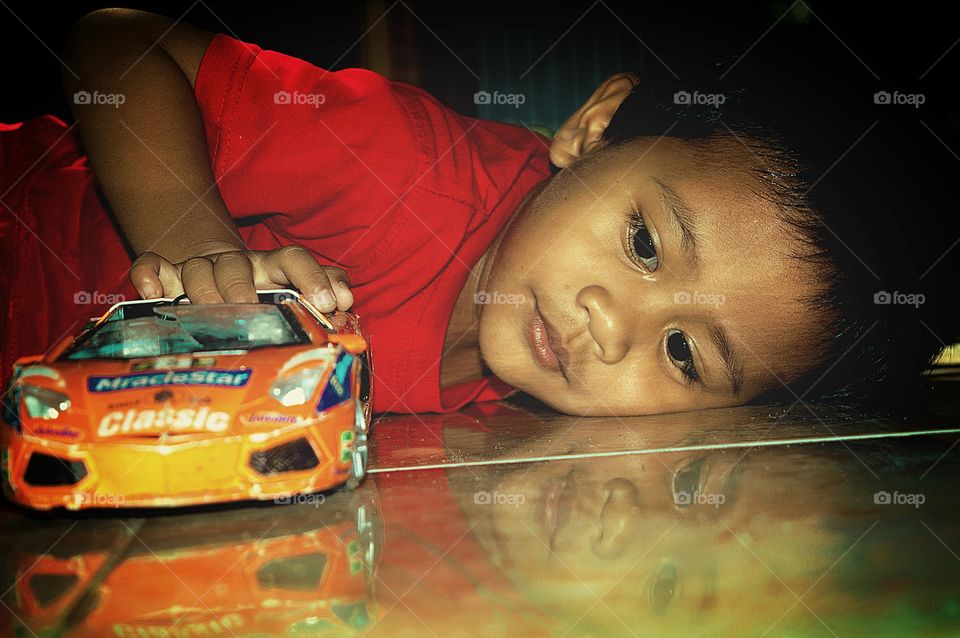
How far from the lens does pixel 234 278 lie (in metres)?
1.27

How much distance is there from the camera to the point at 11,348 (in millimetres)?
1884

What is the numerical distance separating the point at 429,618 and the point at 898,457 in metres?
1.04

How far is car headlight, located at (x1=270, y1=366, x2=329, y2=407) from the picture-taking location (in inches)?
39.0

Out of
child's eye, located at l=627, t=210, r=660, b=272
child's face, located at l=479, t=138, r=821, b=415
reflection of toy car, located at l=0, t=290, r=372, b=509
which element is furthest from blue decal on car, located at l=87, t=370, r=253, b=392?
child's eye, located at l=627, t=210, r=660, b=272

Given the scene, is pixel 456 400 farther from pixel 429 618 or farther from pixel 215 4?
pixel 215 4

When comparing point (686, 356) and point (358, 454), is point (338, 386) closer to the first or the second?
point (358, 454)

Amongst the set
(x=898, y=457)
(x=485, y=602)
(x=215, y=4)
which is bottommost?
(x=898, y=457)

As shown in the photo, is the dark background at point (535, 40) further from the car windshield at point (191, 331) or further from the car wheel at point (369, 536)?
the car wheel at point (369, 536)

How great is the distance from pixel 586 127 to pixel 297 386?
4.09 ft

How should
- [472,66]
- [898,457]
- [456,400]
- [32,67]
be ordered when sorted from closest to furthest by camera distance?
[898,457]
[456,400]
[32,67]
[472,66]

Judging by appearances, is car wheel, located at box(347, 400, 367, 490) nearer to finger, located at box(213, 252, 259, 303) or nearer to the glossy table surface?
the glossy table surface

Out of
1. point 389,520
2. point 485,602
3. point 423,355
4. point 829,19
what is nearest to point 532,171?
point 423,355

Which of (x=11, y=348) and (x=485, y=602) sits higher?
(x=485, y=602)

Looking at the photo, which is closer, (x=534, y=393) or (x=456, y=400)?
(x=534, y=393)
